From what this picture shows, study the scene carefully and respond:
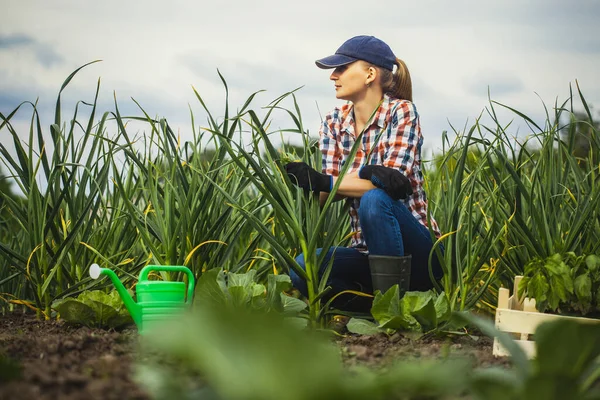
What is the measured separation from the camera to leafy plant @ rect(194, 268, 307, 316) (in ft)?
6.73

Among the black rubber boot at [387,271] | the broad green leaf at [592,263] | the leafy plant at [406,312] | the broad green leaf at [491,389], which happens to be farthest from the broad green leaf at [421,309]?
the broad green leaf at [491,389]

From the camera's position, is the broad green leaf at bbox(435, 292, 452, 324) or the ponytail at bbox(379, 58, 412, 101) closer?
the broad green leaf at bbox(435, 292, 452, 324)

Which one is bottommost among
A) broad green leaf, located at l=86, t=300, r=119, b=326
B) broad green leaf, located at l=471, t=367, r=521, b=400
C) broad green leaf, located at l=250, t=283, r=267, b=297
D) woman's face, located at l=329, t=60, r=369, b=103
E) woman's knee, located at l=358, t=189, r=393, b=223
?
broad green leaf, located at l=86, t=300, r=119, b=326

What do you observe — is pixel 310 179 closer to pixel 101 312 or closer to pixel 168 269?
pixel 168 269

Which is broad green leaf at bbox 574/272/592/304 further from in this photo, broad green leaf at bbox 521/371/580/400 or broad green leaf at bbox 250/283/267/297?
broad green leaf at bbox 521/371/580/400

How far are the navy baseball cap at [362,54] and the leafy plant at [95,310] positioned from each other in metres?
1.17

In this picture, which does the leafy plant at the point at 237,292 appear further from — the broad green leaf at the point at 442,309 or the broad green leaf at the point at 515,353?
→ the broad green leaf at the point at 515,353

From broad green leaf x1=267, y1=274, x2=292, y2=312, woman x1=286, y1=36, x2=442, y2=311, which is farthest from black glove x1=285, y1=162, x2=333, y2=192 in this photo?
broad green leaf x1=267, y1=274, x2=292, y2=312

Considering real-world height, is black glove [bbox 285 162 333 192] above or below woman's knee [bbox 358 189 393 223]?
above

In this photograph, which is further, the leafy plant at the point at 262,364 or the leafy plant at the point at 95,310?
the leafy plant at the point at 95,310

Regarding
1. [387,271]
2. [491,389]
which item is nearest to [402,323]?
[387,271]

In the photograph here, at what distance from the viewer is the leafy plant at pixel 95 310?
2.24 m

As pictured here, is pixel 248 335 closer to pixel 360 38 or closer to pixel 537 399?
pixel 537 399

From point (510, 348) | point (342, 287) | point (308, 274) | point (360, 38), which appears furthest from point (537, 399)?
point (360, 38)
